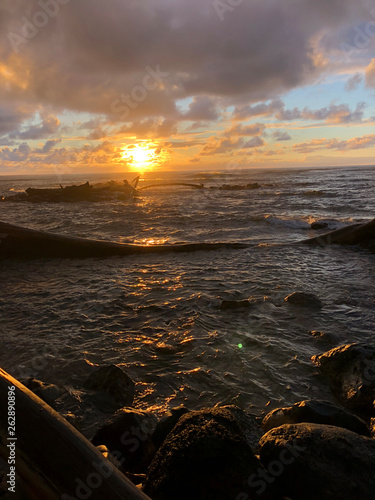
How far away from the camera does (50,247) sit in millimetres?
9320

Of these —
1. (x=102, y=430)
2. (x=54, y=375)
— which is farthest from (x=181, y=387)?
(x=54, y=375)

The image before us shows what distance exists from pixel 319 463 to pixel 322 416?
0.66 m

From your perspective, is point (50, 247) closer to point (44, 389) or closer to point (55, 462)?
point (44, 389)

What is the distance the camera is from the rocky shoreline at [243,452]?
2.11m

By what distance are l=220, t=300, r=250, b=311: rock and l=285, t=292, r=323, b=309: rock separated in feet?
2.76

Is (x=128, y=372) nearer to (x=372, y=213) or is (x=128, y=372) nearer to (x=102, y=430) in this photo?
(x=102, y=430)

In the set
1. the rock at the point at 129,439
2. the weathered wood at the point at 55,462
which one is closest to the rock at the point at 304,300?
the rock at the point at 129,439

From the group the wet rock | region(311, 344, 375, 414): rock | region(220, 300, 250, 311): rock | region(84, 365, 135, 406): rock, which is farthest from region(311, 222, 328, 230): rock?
region(84, 365, 135, 406): rock

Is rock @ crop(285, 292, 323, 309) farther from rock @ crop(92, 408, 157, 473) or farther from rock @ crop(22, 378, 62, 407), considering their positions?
rock @ crop(22, 378, 62, 407)

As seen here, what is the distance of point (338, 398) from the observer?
3.54 m

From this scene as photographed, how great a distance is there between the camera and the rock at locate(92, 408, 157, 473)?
2.67m

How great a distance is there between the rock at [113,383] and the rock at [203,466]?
4.32 feet

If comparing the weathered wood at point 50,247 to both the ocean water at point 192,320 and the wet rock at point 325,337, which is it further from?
the wet rock at point 325,337

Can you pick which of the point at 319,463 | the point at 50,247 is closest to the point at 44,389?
the point at 319,463
